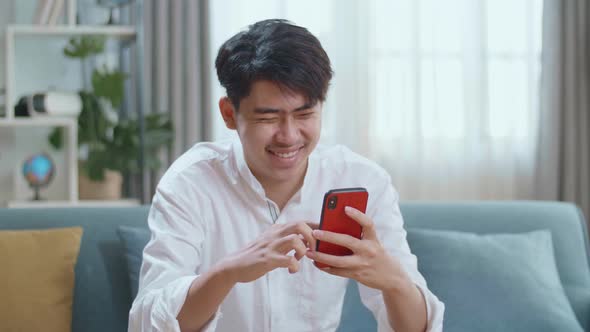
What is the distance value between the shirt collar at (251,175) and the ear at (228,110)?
0.22 feet

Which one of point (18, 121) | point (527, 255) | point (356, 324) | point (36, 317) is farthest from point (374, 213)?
point (18, 121)

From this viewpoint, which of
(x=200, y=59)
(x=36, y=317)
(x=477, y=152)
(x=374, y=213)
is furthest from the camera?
(x=477, y=152)

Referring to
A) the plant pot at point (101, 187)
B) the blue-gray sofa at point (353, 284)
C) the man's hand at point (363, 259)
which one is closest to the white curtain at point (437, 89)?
the plant pot at point (101, 187)

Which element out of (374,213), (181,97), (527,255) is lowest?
(527,255)

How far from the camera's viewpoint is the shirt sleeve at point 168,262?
1.25m

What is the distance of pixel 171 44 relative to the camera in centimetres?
363

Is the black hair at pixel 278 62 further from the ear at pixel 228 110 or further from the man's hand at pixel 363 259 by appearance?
the man's hand at pixel 363 259

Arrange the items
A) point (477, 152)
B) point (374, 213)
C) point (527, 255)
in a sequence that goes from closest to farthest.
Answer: point (374, 213), point (527, 255), point (477, 152)

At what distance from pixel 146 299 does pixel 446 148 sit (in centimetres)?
280

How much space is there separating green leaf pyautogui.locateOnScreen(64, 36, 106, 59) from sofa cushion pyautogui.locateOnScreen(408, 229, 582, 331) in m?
1.76

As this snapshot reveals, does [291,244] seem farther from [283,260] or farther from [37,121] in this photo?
[37,121]

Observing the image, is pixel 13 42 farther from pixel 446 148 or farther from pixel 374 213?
pixel 374 213

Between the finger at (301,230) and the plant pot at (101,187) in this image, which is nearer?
the finger at (301,230)

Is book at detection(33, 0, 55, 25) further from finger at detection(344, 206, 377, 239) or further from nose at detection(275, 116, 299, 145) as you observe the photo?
finger at detection(344, 206, 377, 239)
